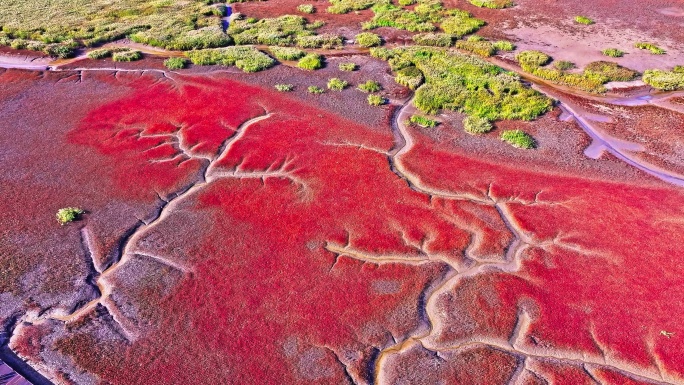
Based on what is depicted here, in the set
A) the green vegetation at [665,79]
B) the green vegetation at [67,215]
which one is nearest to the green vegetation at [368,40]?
the green vegetation at [665,79]

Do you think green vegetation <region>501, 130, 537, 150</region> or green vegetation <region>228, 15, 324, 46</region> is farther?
green vegetation <region>228, 15, 324, 46</region>

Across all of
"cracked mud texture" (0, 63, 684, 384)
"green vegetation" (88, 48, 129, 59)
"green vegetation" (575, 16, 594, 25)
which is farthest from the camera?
"green vegetation" (575, 16, 594, 25)

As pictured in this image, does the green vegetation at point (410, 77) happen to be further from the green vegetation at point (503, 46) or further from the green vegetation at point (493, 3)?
the green vegetation at point (493, 3)

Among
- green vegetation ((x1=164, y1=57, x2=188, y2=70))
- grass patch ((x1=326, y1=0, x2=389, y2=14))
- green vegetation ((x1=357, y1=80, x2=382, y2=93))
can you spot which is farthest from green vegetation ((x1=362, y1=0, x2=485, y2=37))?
green vegetation ((x1=164, y1=57, x2=188, y2=70))


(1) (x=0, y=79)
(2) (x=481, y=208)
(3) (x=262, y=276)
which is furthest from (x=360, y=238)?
(1) (x=0, y=79)

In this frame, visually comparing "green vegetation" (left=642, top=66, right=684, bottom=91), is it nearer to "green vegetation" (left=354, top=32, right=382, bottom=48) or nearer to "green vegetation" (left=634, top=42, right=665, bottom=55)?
"green vegetation" (left=634, top=42, right=665, bottom=55)

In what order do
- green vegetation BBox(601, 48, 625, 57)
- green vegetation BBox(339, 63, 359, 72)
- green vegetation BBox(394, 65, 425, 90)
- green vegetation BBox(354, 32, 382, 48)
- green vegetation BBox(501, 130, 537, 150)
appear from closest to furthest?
green vegetation BBox(501, 130, 537, 150)
green vegetation BBox(394, 65, 425, 90)
green vegetation BBox(339, 63, 359, 72)
green vegetation BBox(601, 48, 625, 57)
green vegetation BBox(354, 32, 382, 48)
